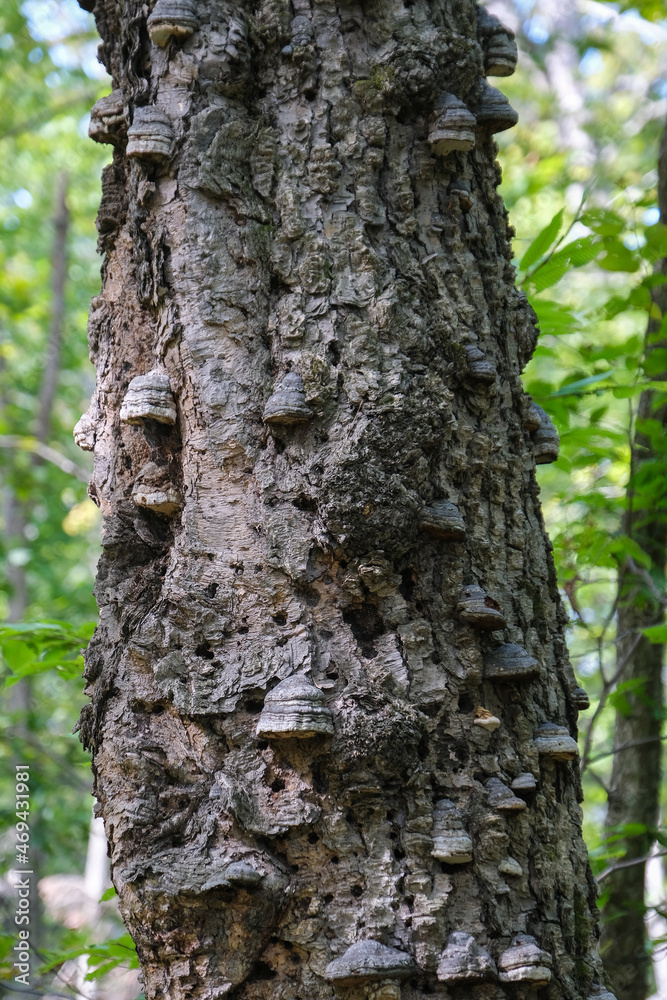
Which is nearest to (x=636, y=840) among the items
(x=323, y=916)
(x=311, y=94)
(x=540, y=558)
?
(x=540, y=558)

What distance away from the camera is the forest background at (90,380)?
359 cm

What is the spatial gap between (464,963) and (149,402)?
1.47 m

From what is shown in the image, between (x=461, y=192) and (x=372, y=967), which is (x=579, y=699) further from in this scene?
(x=461, y=192)

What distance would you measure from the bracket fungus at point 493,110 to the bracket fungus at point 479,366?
2.51 ft

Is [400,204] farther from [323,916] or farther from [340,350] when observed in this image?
[323,916]

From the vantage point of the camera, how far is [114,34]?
96.7 inches

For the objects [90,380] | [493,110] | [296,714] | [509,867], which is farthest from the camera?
[90,380]

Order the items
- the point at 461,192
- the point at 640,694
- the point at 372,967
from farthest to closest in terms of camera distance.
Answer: the point at 640,694
the point at 461,192
the point at 372,967

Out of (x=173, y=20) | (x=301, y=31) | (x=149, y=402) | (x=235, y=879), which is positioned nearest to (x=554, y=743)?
(x=235, y=879)

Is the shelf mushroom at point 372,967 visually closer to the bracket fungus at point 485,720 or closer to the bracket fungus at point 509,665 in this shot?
the bracket fungus at point 485,720

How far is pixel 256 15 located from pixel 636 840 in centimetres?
417

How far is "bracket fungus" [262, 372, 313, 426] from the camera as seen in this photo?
6.09 feet

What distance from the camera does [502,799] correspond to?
181 centimetres

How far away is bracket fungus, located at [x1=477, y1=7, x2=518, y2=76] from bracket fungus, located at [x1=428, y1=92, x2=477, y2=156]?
582mm
